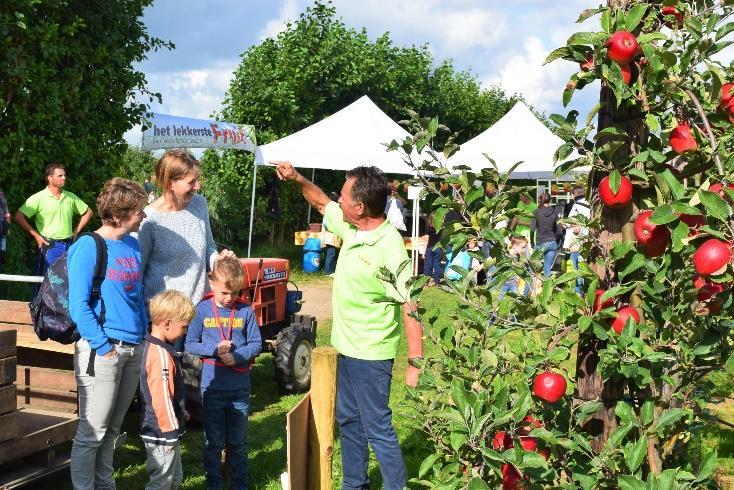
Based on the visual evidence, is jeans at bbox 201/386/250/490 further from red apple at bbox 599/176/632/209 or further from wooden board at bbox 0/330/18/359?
red apple at bbox 599/176/632/209

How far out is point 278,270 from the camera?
268 inches

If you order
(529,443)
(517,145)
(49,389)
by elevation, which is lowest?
(49,389)

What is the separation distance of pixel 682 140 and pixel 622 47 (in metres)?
0.22

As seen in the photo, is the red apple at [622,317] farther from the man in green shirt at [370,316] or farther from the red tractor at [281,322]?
the red tractor at [281,322]

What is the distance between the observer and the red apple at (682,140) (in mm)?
1548

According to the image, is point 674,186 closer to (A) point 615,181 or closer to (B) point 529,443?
(A) point 615,181

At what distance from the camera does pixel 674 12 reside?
1601mm

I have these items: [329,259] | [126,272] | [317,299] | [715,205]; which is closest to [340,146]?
[329,259]

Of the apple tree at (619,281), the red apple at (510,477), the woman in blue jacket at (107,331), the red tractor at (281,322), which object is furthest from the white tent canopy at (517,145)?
the red apple at (510,477)

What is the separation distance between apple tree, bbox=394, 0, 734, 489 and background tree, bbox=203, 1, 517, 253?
15245 mm

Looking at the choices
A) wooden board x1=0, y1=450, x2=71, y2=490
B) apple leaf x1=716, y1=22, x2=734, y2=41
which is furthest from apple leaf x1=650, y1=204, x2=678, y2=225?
wooden board x1=0, y1=450, x2=71, y2=490

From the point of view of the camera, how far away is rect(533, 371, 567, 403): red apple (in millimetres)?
1678

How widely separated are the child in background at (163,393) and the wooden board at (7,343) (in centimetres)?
58

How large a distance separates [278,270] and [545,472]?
5.30 metres
